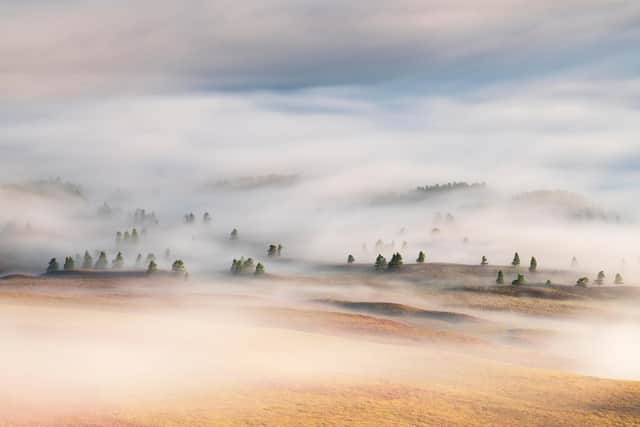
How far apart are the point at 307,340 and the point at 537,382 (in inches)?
→ 1281

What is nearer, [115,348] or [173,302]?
[115,348]

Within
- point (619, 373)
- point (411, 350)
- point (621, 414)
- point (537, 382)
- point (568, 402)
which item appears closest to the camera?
point (621, 414)

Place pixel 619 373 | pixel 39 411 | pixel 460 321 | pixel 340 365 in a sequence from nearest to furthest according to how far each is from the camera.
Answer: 1. pixel 39 411
2. pixel 340 365
3. pixel 619 373
4. pixel 460 321

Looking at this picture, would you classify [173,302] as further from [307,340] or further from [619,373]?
[619,373]

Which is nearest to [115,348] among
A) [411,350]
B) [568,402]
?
[411,350]

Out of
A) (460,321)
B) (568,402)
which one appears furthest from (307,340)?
(460,321)

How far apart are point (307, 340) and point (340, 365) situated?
16.2 meters

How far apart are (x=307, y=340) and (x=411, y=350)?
1386 cm

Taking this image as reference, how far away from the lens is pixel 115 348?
244 feet

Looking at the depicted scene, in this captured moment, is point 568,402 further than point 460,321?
No

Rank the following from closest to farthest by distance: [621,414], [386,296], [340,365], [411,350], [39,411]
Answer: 1. [39,411]
2. [621,414]
3. [340,365]
4. [411,350]
5. [386,296]

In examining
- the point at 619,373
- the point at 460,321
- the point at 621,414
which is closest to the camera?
the point at 621,414

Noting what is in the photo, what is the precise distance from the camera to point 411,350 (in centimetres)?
8200

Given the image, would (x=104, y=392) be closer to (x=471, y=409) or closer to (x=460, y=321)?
(x=471, y=409)
